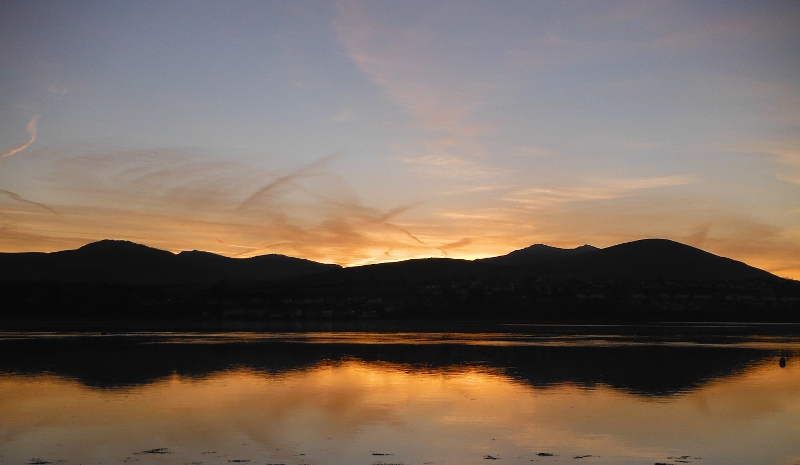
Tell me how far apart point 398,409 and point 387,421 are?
97.2 inches

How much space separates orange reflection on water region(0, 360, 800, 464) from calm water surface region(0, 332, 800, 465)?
71mm

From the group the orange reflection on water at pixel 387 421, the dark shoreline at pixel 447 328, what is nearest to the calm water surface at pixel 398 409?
the orange reflection on water at pixel 387 421

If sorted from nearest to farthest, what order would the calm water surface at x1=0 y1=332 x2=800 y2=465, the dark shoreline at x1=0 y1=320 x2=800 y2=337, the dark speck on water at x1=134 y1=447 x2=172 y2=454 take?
1. the dark speck on water at x1=134 y1=447 x2=172 y2=454
2. the calm water surface at x1=0 y1=332 x2=800 y2=465
3. the dark shoreline at x1=0 y1=320 x2=800 y2=337

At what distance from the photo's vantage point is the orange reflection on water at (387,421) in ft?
61.1

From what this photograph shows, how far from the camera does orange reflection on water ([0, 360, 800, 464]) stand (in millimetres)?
18609

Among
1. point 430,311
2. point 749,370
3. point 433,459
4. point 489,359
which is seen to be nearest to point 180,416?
point 433,459

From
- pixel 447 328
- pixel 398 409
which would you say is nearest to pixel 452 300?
pixel 447 328

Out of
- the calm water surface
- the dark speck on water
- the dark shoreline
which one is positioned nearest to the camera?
the dark speck on water

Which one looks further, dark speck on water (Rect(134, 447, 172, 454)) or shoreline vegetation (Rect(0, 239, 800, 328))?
shoreline vegetation (Rect(0, 239, 800, 328))

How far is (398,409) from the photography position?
85.0 feet

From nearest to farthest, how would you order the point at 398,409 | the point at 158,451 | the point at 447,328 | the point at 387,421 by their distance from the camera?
the point at 158,451 < the point at 387,421 < the point at 398,409 < the point at 447,328

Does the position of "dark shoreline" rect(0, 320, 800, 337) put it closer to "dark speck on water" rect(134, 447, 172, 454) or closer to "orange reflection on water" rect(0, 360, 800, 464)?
"orange reflection on water" rect(0, 360, 800, 464)

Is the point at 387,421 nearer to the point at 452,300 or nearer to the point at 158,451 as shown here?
the point at 158,451

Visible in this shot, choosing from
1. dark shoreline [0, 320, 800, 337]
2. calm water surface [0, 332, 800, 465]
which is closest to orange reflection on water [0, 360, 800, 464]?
calm water surface [0, 332, 800, 465]
